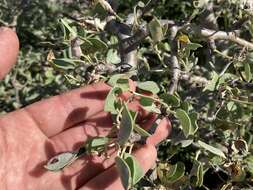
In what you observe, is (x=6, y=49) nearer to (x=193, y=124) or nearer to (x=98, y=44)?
(x=98, y=44)

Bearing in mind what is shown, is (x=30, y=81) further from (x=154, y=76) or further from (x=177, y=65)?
(x=177, y=65)

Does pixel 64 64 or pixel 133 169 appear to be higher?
pixel 64 64

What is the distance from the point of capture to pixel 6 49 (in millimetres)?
1470

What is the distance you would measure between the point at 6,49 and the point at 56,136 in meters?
0.30

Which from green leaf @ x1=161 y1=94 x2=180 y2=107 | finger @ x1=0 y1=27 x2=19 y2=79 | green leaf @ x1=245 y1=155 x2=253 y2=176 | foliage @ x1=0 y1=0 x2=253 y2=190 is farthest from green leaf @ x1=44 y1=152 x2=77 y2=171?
green leaf @ x1=245 y1=155 x2=253 y2=176

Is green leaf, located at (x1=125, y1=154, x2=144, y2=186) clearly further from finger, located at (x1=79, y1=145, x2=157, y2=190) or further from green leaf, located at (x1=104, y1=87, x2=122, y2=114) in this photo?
finger, located at (x1=79, y1=145, x2=157, y2=190)

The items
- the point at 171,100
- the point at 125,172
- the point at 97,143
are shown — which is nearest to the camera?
the point at 125,172

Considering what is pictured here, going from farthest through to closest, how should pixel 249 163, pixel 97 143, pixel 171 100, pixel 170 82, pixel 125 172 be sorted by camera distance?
pixel 249 163 → pixel 170 82 → pixel 171 100 → pixel 97 143 → pixel 125 172

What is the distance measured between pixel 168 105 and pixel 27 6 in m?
1.23

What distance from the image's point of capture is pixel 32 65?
2365mm

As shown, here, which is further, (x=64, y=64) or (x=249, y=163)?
(x=249, y=163)

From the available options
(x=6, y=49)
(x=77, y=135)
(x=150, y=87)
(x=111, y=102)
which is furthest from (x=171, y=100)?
(x=6, y=49)

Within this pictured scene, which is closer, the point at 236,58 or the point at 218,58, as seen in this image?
the point at 236,58

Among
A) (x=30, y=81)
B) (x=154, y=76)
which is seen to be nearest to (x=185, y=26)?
(x=154, y=76)
